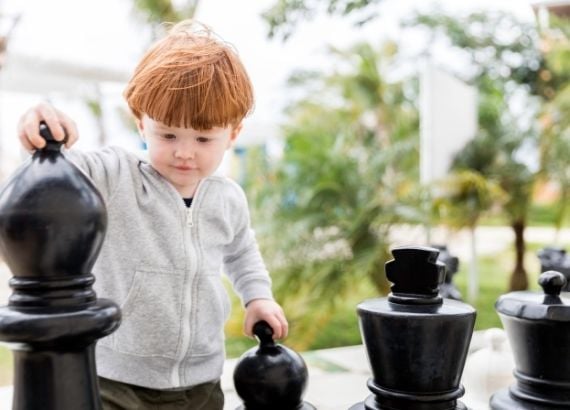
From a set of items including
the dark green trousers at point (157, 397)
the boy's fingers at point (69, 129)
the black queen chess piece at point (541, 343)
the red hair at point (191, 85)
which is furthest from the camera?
the dark green trousers at point (157, 397)

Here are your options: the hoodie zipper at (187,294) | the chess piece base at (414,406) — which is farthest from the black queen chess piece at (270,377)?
the hoodie zipper at (187,294)

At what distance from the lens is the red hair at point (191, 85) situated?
1012 mm

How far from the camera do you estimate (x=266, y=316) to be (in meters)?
1.16

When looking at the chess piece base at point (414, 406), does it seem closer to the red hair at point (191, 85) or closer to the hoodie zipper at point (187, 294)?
the hoodie zipper at point (187, 294)

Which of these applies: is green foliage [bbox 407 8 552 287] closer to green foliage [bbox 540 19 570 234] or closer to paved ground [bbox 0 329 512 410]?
green foliage [bbox 540 19 570 234]

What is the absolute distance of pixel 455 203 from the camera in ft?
21.1

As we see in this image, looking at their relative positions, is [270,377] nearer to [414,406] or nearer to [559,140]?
[414,406]

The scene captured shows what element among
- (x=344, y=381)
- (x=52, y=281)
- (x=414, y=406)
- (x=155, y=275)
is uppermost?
(x=52, y=281)

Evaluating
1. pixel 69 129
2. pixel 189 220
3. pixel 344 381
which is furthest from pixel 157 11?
pixel 69 129

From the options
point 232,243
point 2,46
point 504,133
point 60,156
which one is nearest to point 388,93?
point 504,133

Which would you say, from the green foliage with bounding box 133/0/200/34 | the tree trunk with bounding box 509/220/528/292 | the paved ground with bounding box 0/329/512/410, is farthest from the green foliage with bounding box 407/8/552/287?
the paved ground with bounding box 0/329/512/410

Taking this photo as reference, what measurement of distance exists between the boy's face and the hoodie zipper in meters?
0.08

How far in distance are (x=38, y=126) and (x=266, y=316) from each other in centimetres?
58

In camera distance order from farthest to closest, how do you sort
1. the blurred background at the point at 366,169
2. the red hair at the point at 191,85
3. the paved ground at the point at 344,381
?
the blurred background at the point at 366,169, the paved ground at the point at 344,381, the red hair at the point at 191,85
